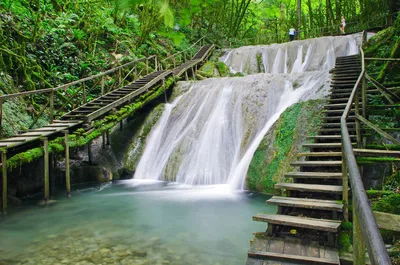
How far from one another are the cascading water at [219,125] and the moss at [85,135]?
1019 millimetres

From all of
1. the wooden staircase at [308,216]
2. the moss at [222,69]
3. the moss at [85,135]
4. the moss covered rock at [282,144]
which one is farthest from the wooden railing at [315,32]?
the wooden staircase at [308,216]

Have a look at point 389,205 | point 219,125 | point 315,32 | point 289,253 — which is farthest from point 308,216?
point 315,32

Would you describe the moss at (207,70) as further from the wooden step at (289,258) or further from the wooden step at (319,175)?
the wooden step at (289,258)

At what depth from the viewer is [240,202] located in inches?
302

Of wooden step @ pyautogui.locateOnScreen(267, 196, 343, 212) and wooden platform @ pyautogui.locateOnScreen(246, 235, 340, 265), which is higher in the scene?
wooden step @ pyautogui.locateOnScreen(267, 196, 343, 212)

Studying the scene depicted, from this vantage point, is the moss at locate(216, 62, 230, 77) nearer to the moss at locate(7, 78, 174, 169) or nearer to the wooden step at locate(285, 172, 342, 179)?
the moss at locate(7, 78, 174, 169)

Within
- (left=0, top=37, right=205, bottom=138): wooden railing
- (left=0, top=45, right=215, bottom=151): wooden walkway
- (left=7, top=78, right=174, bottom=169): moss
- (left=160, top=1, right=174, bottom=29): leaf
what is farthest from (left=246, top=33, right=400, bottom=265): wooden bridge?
(left=0, top=37, right=205, bottom=138): wooden railing

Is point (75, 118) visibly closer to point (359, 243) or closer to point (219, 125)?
point (219, 125)

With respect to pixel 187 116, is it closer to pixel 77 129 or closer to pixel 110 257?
pixel 77 129

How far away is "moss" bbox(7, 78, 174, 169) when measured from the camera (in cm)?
738

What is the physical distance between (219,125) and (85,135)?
14.4ft

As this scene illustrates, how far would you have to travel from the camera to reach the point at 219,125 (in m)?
11.3

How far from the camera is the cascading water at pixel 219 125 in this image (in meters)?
9.85

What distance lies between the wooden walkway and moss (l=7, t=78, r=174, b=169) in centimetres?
20
